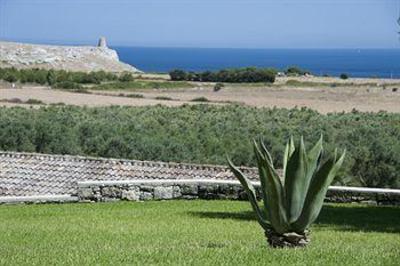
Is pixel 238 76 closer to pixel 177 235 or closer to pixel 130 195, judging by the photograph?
pixel 130 195

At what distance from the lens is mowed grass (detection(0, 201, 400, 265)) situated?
26.7 ft

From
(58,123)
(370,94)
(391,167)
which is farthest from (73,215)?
(370,94)

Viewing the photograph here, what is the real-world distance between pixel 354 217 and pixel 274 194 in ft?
20.0

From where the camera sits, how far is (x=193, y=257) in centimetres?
817

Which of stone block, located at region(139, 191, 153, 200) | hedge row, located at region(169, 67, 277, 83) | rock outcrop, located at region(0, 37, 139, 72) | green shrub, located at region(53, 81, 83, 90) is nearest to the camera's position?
stone block, located at region(139, 191, 153, 200)

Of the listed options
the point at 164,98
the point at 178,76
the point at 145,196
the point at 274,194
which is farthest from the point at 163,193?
the point at 178,76

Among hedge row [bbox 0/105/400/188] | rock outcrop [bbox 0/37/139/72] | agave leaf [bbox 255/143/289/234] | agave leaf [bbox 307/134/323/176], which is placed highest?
agave leaf [bbox 307/134/323/176]

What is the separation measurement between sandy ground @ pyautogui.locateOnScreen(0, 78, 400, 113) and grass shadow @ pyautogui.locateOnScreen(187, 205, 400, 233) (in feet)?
101

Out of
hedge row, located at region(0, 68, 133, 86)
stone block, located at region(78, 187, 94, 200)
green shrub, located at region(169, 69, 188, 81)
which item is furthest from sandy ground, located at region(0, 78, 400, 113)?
stone block, located at region(78, 187, 94, 200)

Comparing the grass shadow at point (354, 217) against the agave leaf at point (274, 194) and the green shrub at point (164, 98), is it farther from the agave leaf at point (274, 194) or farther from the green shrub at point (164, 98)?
the green shrub at point (164, 98)

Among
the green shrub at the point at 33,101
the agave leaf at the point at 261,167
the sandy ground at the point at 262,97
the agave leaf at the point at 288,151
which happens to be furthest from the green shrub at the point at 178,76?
the agave leaf at the point at 261,167

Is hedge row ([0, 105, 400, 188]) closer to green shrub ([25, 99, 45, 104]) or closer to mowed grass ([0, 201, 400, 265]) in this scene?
mowed grass ([0, 201, 400, 265])

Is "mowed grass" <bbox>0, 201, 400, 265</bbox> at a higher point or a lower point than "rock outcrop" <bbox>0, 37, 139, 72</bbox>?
higher

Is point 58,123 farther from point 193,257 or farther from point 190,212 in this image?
point 193,257
